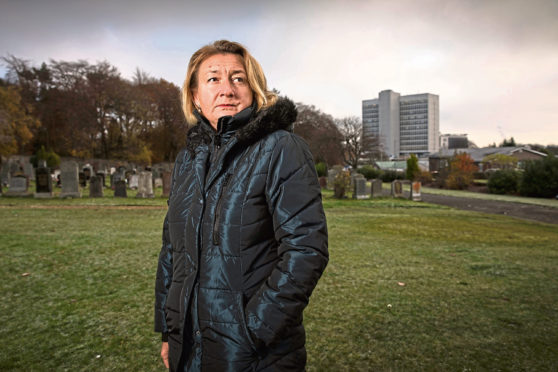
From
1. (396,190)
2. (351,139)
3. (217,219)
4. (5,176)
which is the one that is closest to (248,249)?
(217,219)

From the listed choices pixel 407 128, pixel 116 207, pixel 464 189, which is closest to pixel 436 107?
pixel 407 128

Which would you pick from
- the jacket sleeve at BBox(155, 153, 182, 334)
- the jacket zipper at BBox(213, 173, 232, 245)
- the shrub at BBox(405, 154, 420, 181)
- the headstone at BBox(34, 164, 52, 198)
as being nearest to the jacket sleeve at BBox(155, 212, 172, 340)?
the jacket sleeve at BBox(155, 153, 182, 334)

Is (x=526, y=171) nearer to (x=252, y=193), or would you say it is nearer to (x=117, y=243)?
(x=117, y=243)

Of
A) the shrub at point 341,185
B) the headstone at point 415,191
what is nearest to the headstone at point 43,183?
the shrub at point 341,185

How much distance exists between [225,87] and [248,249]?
0.87 metres

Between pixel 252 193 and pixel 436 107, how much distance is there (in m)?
160

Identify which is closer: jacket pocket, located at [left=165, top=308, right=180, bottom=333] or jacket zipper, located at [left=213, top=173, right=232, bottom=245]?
jacket zipper, located at [left=213, top=173, right=232, bottom=245]

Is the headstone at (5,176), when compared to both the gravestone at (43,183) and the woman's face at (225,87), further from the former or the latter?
the woman's face at (225,87)

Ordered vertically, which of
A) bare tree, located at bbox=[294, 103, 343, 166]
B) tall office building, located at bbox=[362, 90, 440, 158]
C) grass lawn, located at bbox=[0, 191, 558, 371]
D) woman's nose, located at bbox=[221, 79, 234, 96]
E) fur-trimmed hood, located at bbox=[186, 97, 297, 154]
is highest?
tall office building, located at bbox=[362, 90, 440, 158]

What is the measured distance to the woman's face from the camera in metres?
1.87

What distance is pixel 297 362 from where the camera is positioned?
1615 mm

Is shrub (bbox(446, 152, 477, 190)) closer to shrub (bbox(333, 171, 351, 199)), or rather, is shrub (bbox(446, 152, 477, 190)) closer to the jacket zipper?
shrub (bbox(333, 171, 351, 199))

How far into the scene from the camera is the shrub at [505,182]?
80.3 feet

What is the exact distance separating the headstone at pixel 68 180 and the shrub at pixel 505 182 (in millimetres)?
26550
